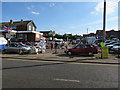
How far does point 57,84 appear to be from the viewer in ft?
12.6

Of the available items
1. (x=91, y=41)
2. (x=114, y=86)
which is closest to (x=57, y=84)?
(x=114, y=86)

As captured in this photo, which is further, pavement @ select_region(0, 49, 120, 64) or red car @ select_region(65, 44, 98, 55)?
red car @ select_region(65, 44, 98, 55)

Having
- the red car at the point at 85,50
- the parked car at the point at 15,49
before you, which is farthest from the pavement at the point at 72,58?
the parked car at the point at 15,49

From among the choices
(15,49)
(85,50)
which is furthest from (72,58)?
(15,49)

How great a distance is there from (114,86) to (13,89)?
4127 millimetres

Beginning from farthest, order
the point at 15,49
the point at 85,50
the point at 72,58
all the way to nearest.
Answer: the point at 15,49
the point at 85,50
the point at 72,58

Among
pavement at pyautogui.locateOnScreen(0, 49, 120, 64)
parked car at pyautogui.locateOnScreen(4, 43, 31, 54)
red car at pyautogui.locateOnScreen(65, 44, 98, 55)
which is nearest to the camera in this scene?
pavement at pyautogui.locateOnScreen(0, 49, 120, 64)

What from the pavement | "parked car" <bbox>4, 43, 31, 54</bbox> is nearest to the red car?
the pavement

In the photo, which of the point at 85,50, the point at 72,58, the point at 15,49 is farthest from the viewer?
the point at 15,49

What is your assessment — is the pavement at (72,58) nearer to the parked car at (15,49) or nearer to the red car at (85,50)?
the red car at (85,50)

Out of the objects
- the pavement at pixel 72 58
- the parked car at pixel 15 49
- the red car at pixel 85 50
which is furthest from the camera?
the parked car at pixel 15 49

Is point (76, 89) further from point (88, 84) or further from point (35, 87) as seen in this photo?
point (35, 87)

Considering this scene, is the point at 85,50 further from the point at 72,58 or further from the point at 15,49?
the point at 15,49

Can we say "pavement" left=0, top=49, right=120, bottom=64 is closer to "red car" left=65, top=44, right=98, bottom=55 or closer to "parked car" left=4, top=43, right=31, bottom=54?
"red car" left=65, top=44, right=98, bottom=55
